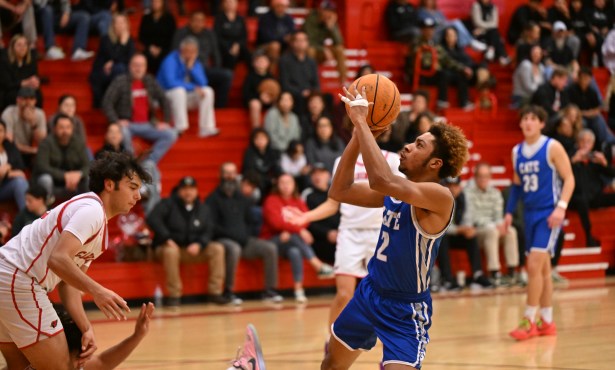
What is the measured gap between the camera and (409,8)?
53.3ft

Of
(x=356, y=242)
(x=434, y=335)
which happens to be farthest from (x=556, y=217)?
(x=356, y=242)

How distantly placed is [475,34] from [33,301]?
13049 millimetres

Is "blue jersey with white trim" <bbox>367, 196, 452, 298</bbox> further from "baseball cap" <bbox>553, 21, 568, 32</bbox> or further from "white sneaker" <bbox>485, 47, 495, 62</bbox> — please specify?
"baseball cap" <bbox>553, 21, 568, 32</bbox>

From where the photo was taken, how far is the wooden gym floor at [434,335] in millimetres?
7422

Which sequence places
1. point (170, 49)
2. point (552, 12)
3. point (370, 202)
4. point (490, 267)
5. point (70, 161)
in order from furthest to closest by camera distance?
point (552, 12), point (170, 49), point (490, 267), point (70, 161), point (370, 202)

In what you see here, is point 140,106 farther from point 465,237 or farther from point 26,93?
point 465,237

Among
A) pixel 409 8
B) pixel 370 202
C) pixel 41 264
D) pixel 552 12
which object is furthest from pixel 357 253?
pixel 552 12

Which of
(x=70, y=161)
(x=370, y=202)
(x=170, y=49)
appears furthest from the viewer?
(x=170, y=49)

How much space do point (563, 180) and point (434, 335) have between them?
181 cm

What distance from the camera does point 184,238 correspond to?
37.1ft

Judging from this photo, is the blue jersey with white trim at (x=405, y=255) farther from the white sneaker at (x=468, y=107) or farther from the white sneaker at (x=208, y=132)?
the white sneaker at (x=468, y=107)

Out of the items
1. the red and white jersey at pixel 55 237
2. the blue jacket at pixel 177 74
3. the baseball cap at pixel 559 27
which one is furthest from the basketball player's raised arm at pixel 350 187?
the baseball cap at pixel 559 27

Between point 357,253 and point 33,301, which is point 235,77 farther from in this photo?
point 33,301

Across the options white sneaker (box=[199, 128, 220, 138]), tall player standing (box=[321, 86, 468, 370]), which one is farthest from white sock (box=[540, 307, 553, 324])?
white sneaker (box=[199, 128, 220, 138])
